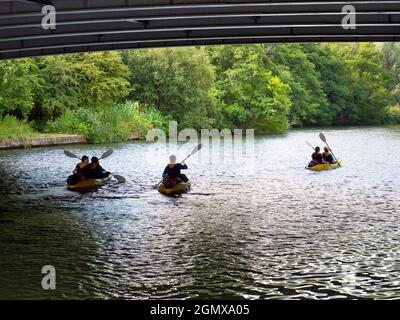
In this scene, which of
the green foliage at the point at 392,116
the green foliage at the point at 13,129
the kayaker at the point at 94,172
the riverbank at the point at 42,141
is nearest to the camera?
the kayaker at the point at 94,172

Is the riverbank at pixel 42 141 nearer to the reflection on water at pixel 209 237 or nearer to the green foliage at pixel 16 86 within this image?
the green foliage at pixel 16 86

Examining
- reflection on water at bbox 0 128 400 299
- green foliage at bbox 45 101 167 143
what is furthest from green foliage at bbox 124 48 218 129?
reflection on water at bbox 0 128 400 299

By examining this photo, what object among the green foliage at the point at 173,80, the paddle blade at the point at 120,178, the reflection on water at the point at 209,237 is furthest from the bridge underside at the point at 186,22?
the green foliage at the point at 173,80

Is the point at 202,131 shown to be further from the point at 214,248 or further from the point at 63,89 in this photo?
the point at 214,248

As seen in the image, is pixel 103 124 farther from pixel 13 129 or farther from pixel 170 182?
pixel 170 182

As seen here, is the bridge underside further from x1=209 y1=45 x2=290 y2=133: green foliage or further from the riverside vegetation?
x1=209 y1=45 x2=290 y2=133: green foliage

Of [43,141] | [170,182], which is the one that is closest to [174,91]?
[43,141]

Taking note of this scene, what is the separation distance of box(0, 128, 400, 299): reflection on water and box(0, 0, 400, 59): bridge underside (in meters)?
4.78

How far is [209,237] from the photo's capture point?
1267cm

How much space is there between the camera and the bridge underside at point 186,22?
49.2 ft

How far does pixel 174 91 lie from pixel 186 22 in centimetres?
3427

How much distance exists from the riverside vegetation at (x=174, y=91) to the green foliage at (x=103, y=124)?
0.07m

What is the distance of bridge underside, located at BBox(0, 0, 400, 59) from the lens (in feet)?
49.2

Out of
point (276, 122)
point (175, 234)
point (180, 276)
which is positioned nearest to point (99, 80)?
point (276, 122)
